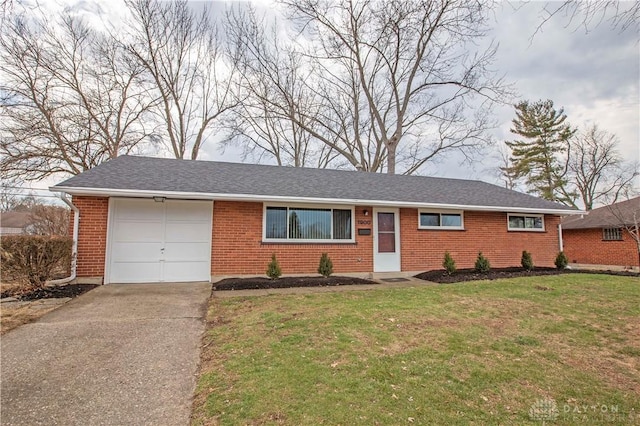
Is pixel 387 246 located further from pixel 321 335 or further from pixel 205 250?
pixel 321 335

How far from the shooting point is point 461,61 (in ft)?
55.3

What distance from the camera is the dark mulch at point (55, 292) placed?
6.30m

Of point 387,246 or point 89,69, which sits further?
point 89,69

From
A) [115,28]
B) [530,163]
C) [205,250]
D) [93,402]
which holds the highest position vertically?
[115,28]

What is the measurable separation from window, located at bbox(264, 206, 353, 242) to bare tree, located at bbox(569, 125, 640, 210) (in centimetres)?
2697

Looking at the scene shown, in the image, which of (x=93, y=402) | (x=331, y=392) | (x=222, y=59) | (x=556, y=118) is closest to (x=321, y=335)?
(x=331, y=392)

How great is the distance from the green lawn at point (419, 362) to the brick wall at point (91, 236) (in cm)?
409

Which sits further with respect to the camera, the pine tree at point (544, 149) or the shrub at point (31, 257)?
the pine tree at point (544, 149)

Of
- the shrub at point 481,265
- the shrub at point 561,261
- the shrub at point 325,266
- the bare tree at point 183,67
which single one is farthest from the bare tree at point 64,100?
the shrub at point 561,261

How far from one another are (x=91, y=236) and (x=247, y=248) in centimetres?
385

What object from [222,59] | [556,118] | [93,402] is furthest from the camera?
[556,118]

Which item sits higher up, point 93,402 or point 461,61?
point 461,61

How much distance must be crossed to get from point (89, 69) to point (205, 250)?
14244mm

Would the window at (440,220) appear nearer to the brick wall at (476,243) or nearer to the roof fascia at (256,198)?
the brick wall at (476,243)
